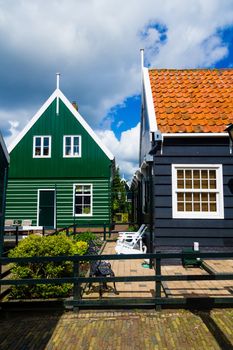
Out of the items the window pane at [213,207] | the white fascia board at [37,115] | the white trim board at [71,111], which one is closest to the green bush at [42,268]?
the window pane at [213,207]

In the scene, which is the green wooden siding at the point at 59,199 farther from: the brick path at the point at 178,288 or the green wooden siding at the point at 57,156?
the brick path at the point at 178,288

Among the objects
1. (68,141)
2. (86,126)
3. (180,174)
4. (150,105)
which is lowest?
(180,174)

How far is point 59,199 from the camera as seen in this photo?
18328mm

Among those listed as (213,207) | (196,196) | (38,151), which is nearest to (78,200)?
(38,151)

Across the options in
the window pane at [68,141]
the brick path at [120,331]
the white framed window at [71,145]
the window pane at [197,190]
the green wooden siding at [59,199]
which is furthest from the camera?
the window pane at [68,141]

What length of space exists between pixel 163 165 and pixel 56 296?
15.8 ft

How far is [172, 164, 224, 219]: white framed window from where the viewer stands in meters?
8.81

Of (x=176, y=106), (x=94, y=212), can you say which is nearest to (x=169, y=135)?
(x=176, y=106)

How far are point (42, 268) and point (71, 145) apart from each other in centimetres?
1306

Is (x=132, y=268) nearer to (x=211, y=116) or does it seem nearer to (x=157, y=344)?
(x=157, y=344)

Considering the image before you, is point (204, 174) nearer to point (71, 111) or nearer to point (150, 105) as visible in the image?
point (150, 105)

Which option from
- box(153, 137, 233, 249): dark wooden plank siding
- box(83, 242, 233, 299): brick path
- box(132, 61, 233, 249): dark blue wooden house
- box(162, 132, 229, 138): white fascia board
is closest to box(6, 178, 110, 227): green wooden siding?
box(132, 61, 233, 249): dark blue wooden house

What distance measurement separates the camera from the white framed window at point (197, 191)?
8.81 metres

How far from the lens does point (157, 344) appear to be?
13.9 ft
